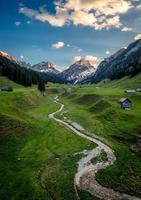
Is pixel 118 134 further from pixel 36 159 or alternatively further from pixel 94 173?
pixel 36 159

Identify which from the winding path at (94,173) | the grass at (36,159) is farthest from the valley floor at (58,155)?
the winding path at (94,173)

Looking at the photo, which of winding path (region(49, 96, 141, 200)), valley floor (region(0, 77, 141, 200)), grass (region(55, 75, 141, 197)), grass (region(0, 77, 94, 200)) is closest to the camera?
winding path (region(49, 96, 141, 200))

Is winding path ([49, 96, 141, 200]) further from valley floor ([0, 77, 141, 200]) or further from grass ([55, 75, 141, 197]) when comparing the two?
grass ([55, 75, 141, 197])

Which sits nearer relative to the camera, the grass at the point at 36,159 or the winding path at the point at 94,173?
the winding path at the point at 94,173

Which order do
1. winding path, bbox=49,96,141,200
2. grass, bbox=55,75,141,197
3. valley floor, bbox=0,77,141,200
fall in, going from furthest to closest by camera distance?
grass, bbox=55,75,141,197 < valley floor, bbox=0,77,141,200 < winding path, bbox=49,96,141,200

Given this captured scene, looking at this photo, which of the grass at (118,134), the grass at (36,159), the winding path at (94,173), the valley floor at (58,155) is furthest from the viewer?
the grass at (118,134)

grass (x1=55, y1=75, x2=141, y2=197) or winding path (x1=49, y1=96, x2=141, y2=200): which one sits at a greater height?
grass (x1=55, y1=75, x2=141, y2=197)

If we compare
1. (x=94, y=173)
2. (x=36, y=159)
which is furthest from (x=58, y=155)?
→ (x=94, y=173)

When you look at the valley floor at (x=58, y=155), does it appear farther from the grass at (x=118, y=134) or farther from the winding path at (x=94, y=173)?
the winding path at (x=94, y=173)

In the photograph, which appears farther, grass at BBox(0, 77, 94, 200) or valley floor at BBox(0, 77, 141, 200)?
valley floor at BBox(0, 77, 141, 200)

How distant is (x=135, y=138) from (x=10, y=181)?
3755 cm

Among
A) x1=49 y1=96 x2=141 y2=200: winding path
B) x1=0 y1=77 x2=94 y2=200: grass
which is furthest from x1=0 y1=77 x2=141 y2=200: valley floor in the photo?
x1=49 y1=96 x2=141 y2=200: winding path

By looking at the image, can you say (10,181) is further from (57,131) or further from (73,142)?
(57,131)

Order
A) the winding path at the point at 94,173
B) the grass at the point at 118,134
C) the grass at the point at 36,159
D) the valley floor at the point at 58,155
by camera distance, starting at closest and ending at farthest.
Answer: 1. the winding path at the point at 94,173
2. the grass at the point at 36,159
3. the valley floor at the point at 58,155
4. the grass at the point at 118,134
